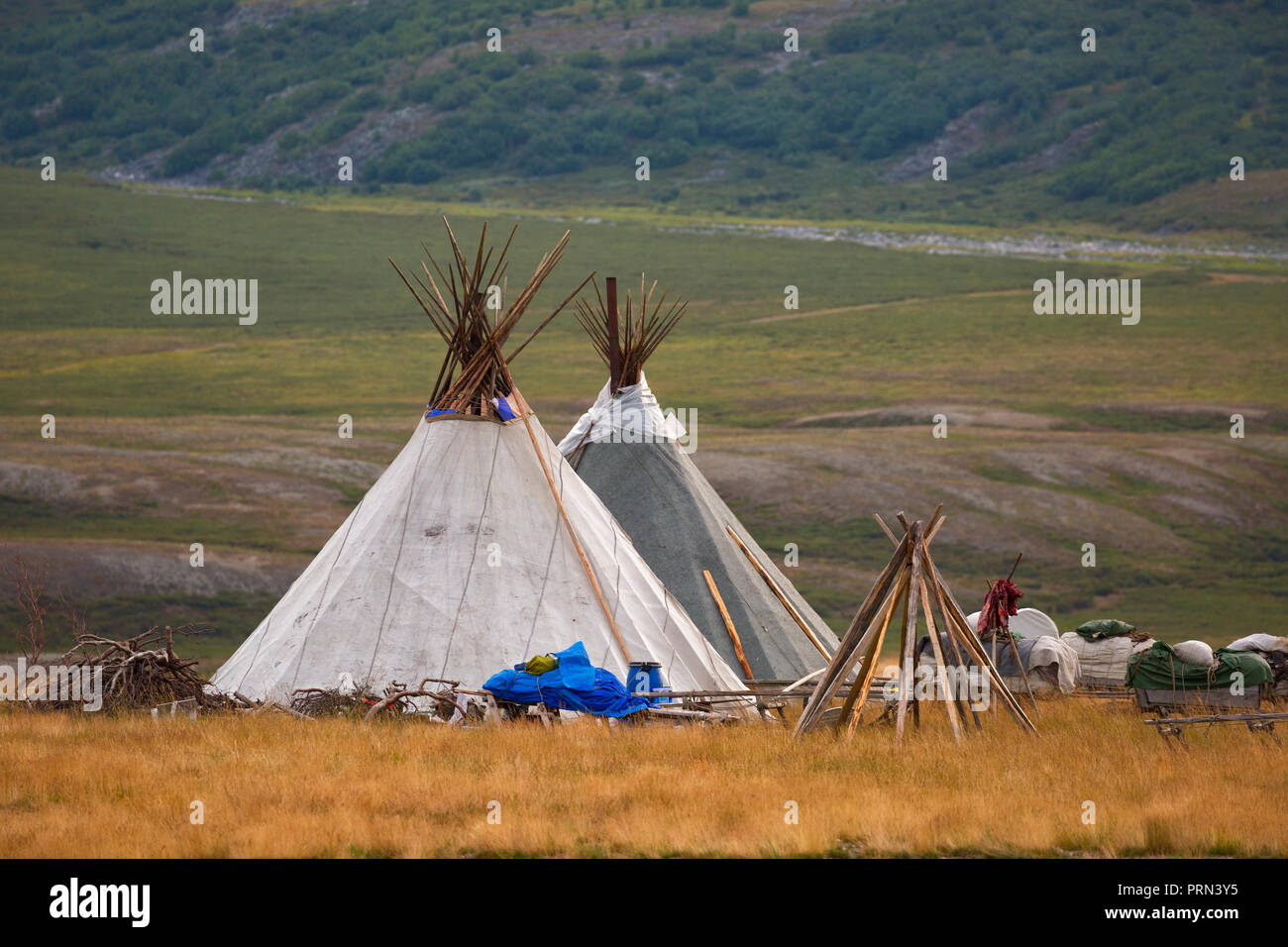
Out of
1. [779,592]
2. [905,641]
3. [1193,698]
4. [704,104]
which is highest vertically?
[704,104]

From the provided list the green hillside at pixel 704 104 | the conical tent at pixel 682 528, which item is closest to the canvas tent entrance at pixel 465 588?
the conical tent at pixel 682 528

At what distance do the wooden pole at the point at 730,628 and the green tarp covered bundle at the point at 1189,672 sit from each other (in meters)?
3.90

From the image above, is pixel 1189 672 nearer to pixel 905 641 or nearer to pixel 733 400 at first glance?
pixel 905 641

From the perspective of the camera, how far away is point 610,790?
10961mm

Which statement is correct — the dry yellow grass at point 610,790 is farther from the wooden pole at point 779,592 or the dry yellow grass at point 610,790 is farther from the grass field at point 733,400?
the grass field at point 733,400

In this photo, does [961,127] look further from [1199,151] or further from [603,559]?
[603,559]

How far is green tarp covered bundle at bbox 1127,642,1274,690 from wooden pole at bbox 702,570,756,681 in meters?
3.90

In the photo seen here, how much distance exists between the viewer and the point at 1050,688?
17109 millimetres

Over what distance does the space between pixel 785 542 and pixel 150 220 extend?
76.1 m

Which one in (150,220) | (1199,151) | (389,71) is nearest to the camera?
(150,220)

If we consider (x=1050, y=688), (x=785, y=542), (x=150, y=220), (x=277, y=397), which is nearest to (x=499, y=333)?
(x=1050, y=688)

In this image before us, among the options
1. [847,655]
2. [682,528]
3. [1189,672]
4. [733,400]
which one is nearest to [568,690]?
[847,655]

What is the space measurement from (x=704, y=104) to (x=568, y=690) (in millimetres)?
133275
